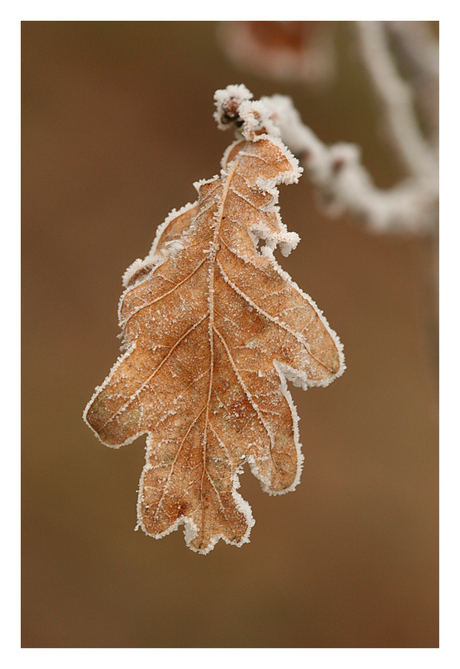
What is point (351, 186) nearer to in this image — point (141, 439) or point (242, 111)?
point (242, 111)

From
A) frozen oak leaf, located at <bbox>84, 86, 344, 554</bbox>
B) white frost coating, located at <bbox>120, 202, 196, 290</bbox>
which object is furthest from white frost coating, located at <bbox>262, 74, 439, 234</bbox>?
white frost coating, located at <bbox>120, 202, 196, 290</bbox>

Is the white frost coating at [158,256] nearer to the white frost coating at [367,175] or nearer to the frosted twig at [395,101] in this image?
the white frost coating at [367,175]

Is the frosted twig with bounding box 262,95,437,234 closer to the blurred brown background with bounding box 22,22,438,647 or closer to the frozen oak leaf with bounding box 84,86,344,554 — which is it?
the frozen oak leaf with bounding box 84,86,344,554

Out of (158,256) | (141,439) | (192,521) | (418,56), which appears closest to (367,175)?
(418,56)

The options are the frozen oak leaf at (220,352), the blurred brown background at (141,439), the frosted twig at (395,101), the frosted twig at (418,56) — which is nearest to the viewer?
the frozen oak leaf at (220,352)

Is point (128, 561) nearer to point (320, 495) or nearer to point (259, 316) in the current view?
point (320, 495)

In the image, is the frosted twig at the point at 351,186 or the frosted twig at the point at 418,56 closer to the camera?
the frosted twig at the point at 351,186

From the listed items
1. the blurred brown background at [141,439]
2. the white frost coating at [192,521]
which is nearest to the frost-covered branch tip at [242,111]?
the white frost coating at [192,521]

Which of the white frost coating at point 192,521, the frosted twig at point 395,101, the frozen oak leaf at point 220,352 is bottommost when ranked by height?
the white frost coating at point 192,521
